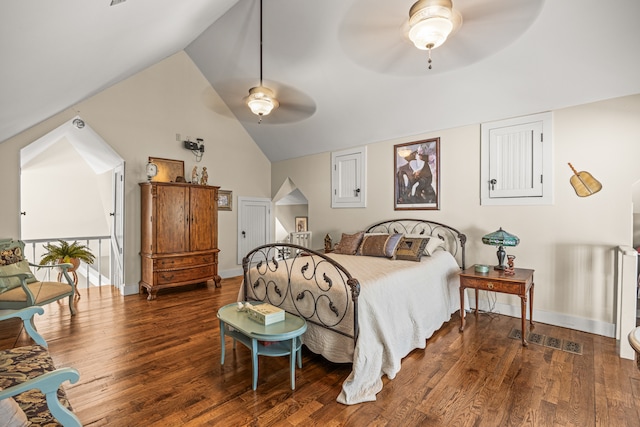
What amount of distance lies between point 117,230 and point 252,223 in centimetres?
258

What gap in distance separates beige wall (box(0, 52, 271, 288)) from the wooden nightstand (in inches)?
187

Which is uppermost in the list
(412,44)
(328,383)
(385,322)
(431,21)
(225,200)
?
(412,44)

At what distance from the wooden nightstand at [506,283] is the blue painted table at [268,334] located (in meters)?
2.08

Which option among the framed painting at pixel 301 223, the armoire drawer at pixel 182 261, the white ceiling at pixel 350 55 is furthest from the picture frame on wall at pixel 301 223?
the white ceiling at pixel 350 55

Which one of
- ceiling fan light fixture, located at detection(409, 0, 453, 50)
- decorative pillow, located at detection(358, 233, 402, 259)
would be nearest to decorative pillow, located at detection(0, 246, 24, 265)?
decorative pillow, located at detection(358, 233, 402, 259)

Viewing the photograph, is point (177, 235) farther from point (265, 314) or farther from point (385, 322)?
→ point (385, 322)

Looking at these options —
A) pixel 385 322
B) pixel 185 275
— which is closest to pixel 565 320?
pixel 385 322

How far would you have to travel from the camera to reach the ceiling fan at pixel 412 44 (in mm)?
2688

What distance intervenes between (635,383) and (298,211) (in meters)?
7.21

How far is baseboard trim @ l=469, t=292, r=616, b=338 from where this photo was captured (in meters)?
3.13

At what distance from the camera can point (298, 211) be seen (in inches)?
338

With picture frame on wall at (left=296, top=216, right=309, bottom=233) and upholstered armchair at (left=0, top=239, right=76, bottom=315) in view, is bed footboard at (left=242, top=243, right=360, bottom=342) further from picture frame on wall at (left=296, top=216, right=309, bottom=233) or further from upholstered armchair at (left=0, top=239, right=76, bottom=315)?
picture frame on wall at (left=296, top=216, right=309, bottom=233)

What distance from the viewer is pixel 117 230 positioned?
5066 millimetres

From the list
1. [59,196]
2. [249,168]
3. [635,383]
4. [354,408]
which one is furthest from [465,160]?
[59,196]
